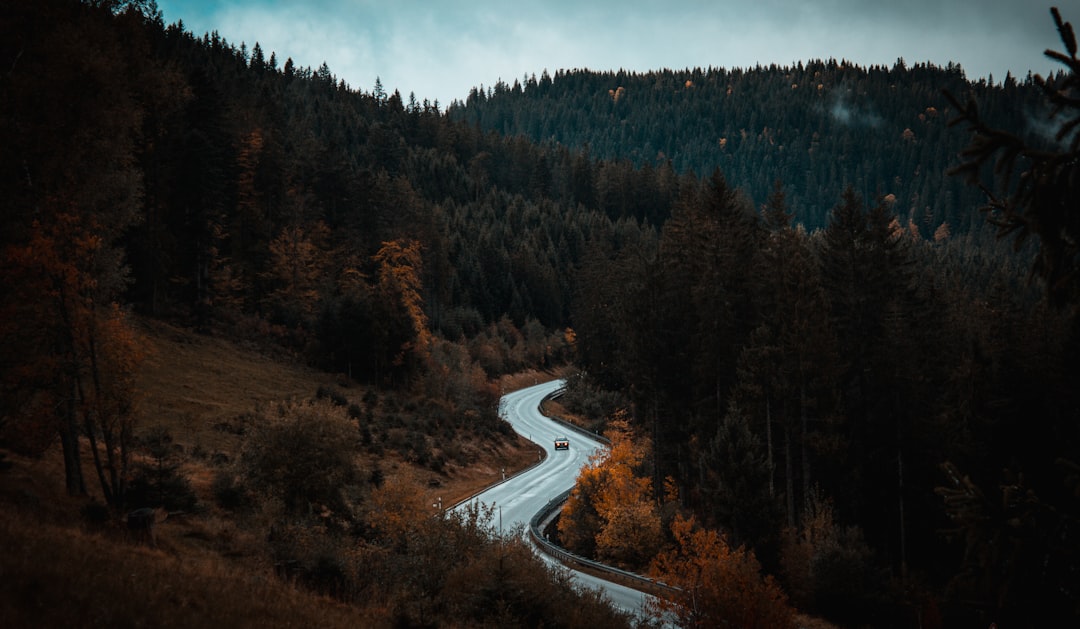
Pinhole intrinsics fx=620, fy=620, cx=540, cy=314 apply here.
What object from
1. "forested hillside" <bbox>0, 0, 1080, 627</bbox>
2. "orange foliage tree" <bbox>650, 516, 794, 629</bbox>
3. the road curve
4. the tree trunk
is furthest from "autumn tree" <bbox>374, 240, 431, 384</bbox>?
"orange foliage tree" <bbox>650, 516, 794, 629</bbox>

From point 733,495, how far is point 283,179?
54.1 m

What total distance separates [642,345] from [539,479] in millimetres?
18235

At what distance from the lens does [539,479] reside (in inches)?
A: 2009

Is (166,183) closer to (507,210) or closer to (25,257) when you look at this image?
(25,257)

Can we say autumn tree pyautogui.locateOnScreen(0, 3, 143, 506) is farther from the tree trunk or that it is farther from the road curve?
the road curve

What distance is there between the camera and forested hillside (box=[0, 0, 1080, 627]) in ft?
56.3

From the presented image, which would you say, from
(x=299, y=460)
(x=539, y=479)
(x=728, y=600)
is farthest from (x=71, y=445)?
(x=539, y=479)

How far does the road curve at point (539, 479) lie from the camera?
28.5m

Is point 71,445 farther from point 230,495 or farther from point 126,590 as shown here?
point 126,590

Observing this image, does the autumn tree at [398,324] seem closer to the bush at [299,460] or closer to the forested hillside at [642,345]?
the forested hillside at [642,345]

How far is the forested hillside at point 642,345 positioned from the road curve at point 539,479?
3.60 metres

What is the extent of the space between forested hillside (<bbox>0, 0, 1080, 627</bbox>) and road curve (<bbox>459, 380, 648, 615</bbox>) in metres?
3.60

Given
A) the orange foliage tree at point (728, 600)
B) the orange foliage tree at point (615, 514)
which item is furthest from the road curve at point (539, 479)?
the orange foliage tree at point (615, 514)

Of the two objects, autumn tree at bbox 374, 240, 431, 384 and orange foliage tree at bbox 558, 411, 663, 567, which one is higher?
autumn tree at bbox 374, 240, 431, 384
